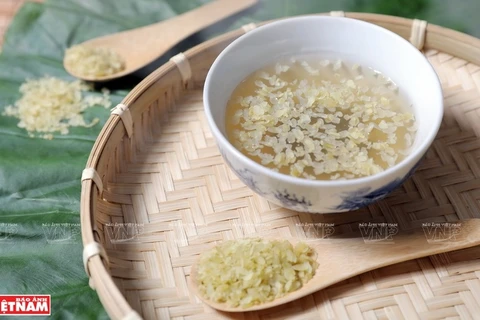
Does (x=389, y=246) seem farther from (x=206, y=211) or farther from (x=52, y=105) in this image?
(x=52, y=105)

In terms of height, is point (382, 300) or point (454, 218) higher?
point (454, 218)

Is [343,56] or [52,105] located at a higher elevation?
[52,105]

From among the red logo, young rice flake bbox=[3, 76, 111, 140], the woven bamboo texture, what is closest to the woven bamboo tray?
the woven bamboo texture

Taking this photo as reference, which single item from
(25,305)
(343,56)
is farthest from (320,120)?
(25,305)

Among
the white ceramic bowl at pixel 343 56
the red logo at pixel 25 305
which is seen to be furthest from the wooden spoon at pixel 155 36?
the red logo at pixel 25 305

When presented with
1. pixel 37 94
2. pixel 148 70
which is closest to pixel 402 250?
pixel 148 70

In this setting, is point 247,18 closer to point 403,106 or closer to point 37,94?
point 37,94
